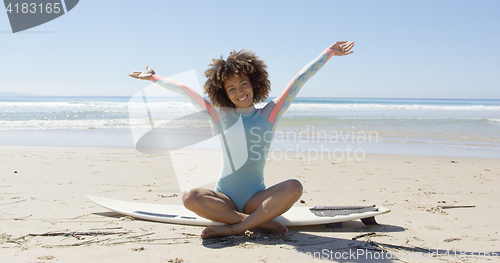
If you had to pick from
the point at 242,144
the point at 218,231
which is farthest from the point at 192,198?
the point at 242,144

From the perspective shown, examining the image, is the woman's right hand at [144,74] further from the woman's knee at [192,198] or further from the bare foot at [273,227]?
the bare foot at [273,227]

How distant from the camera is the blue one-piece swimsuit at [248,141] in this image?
2.80 meters

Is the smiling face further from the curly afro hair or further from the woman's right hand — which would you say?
the woman's right hand

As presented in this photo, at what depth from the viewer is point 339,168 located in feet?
19.1

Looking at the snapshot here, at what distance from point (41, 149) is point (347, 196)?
6774 mm

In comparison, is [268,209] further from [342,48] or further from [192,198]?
[342,48]

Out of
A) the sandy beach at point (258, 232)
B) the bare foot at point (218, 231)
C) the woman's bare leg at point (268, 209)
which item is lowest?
the sandy beach at point (258, 232)

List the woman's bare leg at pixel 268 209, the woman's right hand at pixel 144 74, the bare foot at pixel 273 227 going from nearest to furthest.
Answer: the woman's bare leg at pixel 268 209 < the bare foot at pixel 273 227 < the woman's right hand at pixel 144 74

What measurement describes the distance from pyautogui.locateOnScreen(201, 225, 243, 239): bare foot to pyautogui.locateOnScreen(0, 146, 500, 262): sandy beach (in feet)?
0.16

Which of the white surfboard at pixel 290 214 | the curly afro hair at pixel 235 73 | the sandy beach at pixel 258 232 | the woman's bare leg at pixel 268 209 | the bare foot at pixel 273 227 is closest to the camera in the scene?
the sandy beach at pixel 258 232

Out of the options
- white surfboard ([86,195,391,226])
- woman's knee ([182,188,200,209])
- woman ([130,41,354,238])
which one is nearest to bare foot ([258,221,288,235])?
woman ([130,41,354,238])

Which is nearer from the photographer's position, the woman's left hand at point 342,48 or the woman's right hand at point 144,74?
the woman's left hand at point 342,48

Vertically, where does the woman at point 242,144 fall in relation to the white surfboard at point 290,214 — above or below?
above

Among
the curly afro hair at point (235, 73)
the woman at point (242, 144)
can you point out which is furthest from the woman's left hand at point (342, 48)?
the curly afro hair at point (235, 73)
